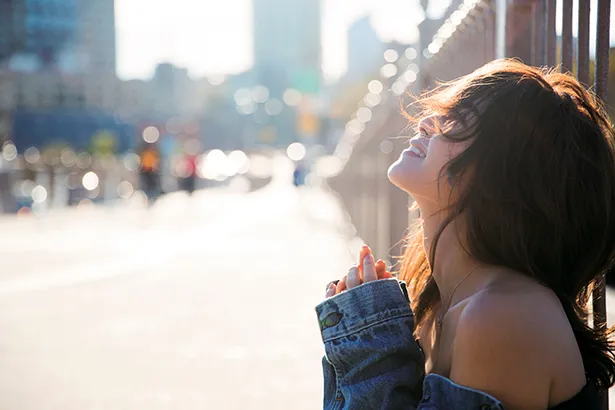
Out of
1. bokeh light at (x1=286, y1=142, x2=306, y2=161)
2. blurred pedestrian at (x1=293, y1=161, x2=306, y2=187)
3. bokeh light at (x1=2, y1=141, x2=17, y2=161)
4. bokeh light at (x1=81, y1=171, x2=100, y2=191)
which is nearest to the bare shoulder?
bokeh light at (x1=81, y1=171, x2=100, y2=191)

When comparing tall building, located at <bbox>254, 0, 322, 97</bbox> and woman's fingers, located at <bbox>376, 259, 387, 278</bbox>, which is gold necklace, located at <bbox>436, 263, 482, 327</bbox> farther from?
tall building, located at <bbox>254, 0, 322, 97</bbox>

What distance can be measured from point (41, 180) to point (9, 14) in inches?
2833

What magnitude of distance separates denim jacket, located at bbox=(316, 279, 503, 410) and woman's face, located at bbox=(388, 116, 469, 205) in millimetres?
224

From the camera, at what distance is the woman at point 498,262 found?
5.95 feet

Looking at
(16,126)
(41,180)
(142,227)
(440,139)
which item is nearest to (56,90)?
(16,126)

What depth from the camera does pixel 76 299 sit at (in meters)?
7.85

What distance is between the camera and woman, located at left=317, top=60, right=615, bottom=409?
1814 millimetres

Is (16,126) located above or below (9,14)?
below

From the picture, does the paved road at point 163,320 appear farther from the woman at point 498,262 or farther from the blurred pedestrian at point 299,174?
the blurred pedestrian at point 299,174

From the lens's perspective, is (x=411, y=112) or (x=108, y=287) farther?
(x=108, y=287)

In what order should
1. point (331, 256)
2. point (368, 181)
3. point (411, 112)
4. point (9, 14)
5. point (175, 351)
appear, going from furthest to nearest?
point (9, 14) → point (331, 256) → point (368, 181) → point (175, 351) → point (411, 112)

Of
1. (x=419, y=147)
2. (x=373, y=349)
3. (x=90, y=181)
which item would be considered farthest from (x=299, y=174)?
(x=373, y=349)

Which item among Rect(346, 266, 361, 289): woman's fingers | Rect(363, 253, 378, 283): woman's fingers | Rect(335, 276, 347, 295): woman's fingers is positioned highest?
Rect(363, 253, 378, 283): woman's fingers

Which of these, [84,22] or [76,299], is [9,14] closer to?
[84,22]
